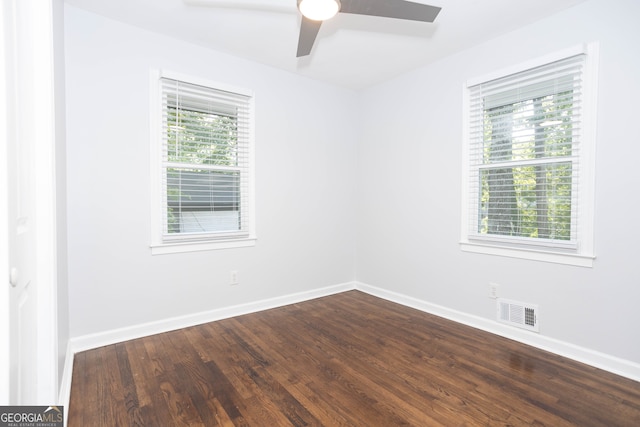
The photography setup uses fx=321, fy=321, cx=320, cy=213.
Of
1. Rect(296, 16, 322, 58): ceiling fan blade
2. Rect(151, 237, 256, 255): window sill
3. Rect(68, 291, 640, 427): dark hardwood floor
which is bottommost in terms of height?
Rect(68, 291, 640, 427): dark hardwood floor

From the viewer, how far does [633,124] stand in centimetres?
216

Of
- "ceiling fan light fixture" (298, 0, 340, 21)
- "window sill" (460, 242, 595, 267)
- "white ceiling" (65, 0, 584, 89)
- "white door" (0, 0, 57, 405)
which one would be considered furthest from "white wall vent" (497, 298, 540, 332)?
"white door" (0, 0, 57, 405)

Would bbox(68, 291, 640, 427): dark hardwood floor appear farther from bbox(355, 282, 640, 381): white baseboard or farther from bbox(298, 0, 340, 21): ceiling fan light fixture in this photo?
bbox(298, 0, 340, 21): ceiling fan light fixture

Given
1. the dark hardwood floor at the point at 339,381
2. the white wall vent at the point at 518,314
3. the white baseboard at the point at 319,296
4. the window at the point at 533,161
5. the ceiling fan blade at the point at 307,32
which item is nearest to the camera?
the dark hardwood floor at the point at 339,381

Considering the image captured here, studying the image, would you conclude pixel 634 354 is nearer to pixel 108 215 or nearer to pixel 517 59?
pixel 517 59

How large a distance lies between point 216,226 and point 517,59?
312 centimetres

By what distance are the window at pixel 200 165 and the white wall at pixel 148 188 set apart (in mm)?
104

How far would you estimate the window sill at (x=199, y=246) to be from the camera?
288 cm

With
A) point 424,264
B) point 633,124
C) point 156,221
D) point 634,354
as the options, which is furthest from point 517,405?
point 156,221

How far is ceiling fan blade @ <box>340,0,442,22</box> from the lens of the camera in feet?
6.13

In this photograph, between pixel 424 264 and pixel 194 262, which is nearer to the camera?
pixel 194 262

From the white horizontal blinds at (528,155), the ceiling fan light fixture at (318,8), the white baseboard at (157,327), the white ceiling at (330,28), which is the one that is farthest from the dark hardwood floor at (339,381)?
the white ceiling at (330,28)

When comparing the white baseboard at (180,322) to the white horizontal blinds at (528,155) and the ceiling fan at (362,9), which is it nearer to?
the white horizontal blinds at (528,155)

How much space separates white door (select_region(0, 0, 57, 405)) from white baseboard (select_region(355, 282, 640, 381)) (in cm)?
308
